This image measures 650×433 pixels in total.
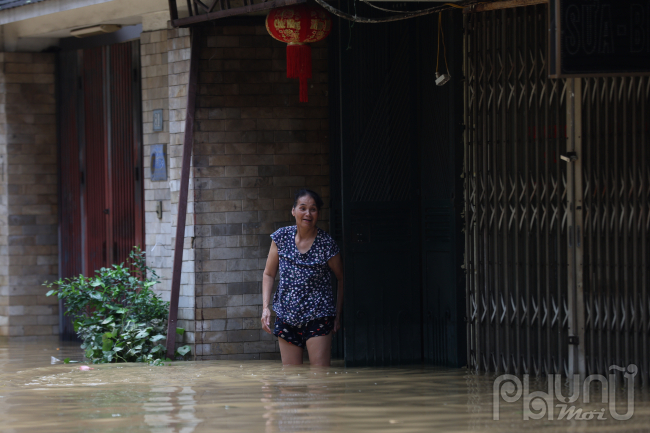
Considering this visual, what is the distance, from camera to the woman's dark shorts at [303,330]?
7.47 m

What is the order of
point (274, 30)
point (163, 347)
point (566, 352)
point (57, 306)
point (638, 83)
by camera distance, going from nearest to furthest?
1. point (638, 83)
2. point (566, 352)
3. point (274, 30)
4. point (163, 347)
5. point (57, 306)

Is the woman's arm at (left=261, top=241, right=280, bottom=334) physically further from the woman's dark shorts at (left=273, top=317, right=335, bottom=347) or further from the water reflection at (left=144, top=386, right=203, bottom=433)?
the water reflection at (left=144, top=386, right=203, bottom=433)

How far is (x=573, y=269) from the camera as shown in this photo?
7.09 m

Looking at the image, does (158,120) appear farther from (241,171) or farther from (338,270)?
(338,270)

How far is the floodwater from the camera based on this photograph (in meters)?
5.40

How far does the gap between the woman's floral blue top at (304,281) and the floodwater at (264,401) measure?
51 centimetres

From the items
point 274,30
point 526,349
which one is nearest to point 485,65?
point 274,30

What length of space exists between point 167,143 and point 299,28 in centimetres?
255

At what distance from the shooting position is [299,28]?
25.4ft

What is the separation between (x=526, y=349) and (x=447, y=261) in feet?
3.60

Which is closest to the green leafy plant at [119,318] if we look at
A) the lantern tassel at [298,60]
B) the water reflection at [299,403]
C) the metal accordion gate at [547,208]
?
the water reflection at [299,403]

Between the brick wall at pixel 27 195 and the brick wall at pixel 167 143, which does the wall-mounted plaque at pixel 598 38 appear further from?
the brick wall at pixel 27 195

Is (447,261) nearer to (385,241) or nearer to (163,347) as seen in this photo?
(385,241)

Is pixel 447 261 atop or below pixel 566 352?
atop
